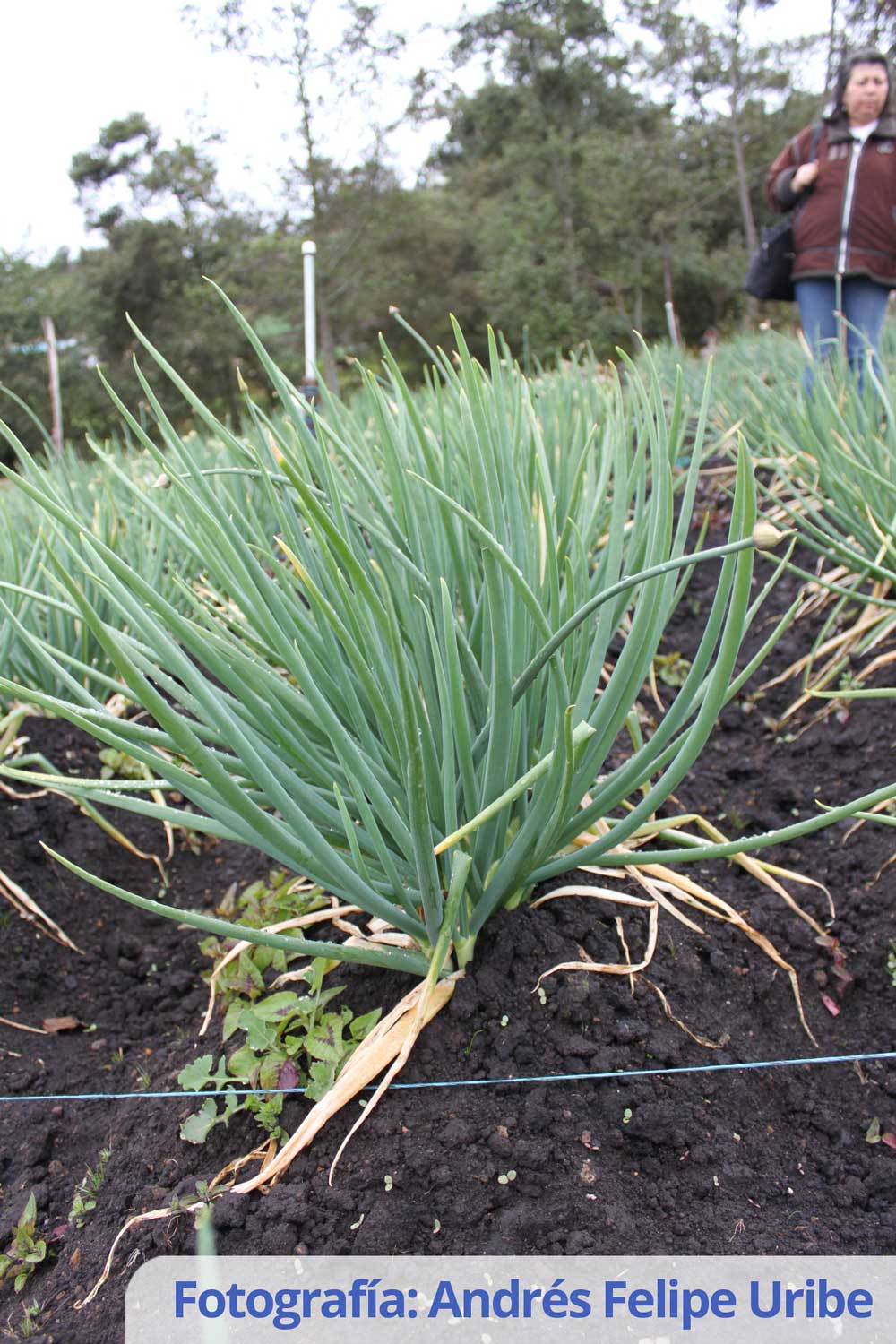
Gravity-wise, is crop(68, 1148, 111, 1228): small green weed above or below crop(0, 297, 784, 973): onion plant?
below

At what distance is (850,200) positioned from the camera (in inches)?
131

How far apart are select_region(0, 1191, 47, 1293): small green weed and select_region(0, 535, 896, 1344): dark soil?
0.05ft

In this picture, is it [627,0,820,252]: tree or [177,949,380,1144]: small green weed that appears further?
[627,0,820,252]: tree

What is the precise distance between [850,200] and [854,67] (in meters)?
0.42

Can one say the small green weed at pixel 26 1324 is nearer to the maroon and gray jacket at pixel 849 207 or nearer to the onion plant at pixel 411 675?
the onion plant at pixel 411 675

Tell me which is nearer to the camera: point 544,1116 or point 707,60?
point 544,1116

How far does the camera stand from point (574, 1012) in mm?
1084

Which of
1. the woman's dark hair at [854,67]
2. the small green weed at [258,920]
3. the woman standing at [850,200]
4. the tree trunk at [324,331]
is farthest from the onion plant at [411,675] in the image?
the tree trunk at [324,331]

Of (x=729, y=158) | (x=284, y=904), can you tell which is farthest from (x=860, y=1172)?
(x=729, y=158)

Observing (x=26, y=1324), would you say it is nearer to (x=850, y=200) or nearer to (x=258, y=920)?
(x=258, y=920)

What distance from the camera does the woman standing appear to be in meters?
3.28

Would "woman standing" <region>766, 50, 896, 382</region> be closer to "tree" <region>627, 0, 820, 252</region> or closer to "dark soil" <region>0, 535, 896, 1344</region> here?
"dark soil" <region>0, 535, 896, 1344</region>

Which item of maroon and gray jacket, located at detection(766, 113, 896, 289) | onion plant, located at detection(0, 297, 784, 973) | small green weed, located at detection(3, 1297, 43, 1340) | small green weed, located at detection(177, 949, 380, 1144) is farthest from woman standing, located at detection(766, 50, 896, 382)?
small green weed, located at detection(3, 1297, 43, 1340)

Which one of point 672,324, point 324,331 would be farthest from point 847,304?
point 324,331
